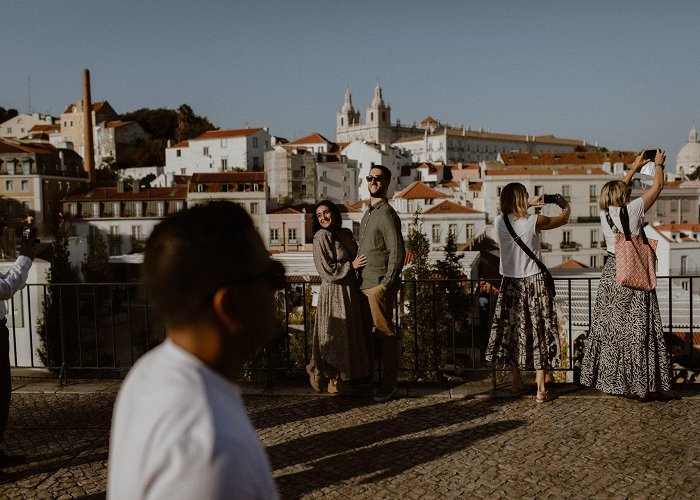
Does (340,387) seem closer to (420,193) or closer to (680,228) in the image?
(680,228)

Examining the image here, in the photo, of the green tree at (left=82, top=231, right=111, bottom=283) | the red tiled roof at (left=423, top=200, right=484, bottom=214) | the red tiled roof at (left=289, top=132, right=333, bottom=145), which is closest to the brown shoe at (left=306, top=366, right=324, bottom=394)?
the green tree at (left=82, top=231, right=111, bottom=283)

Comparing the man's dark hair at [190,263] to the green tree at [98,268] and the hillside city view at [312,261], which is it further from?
the green tree at [98,268]

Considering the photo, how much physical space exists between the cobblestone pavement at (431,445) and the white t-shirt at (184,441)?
105 inches

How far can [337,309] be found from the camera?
543cm

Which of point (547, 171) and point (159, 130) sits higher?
point (159, 130)

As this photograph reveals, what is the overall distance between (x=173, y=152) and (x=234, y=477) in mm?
86215

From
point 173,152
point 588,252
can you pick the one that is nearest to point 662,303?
point 588,252

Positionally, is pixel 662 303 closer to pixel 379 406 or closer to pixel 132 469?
pixel 379 406

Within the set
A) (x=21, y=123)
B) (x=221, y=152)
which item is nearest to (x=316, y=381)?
(x=221, y=152)

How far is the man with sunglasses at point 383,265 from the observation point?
525cm

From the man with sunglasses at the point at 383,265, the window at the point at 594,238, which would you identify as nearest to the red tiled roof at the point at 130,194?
the window at the point at 594,238

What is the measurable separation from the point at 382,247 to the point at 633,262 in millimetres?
1985

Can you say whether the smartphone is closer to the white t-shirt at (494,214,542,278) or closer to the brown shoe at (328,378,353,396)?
the white t-shirt at (494,214,542,278)

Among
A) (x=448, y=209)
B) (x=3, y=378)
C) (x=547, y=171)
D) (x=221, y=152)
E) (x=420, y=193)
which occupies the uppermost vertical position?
(x=221, y=152)
